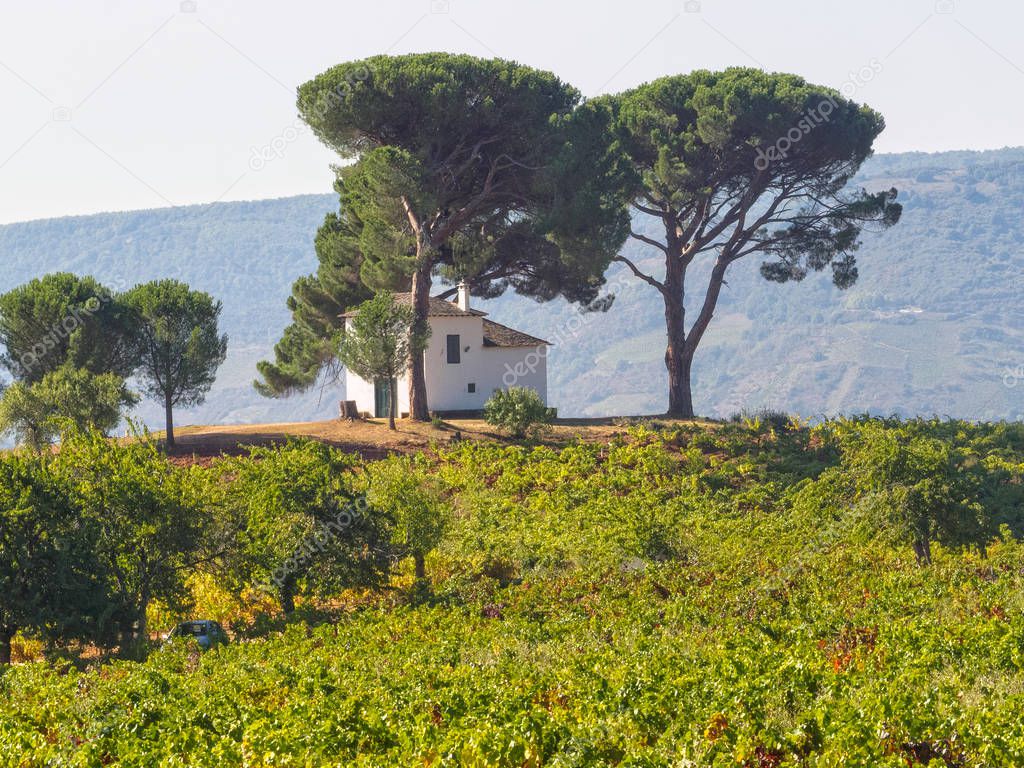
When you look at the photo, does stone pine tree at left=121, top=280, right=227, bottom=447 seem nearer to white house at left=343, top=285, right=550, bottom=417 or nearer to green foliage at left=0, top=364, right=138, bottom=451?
green foliage at left=0, top=364, right=138, bottom=451

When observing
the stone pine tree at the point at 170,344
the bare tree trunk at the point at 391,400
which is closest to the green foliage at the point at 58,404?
the stone pine tree at the point at 170,344

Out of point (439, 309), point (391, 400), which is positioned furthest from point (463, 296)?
point (391, 400)

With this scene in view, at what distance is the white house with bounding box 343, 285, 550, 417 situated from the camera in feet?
155

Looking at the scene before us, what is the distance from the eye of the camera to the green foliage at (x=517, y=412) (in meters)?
41.9

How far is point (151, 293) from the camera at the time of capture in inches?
1647

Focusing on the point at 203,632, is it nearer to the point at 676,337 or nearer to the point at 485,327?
the point at 485,327

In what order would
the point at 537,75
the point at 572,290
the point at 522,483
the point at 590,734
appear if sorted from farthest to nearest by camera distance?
the point at 572,290
the point at 537,75
the point at 522,483
the point at 590,734

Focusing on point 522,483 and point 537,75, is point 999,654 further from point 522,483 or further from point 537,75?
point 537,75

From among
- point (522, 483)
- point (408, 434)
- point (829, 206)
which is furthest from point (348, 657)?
point (829, 206)

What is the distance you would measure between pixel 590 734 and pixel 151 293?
106 ft

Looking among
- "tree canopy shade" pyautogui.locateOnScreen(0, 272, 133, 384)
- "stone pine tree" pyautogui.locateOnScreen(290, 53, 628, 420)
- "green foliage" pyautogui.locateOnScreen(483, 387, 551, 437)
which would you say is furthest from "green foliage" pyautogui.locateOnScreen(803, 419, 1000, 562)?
"tree canopy shade" pyautogui.locateOnScreen(0, 272, 133, 384)

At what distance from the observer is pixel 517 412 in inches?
1649

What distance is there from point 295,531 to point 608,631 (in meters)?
7.49

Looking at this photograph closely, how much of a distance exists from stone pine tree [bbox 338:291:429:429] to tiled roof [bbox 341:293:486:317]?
3.49m
